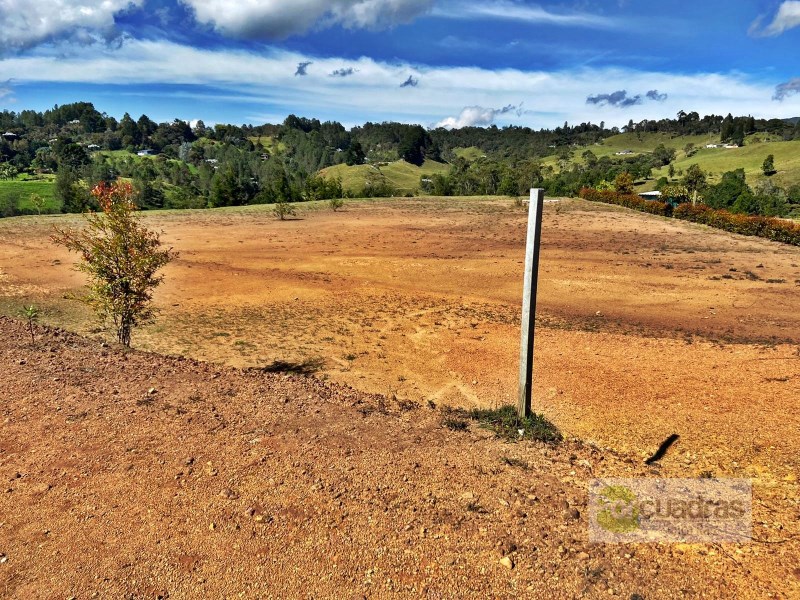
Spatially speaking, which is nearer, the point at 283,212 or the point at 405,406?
the point at 405,406

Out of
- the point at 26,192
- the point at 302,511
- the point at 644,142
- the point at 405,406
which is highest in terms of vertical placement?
the point at 644,142

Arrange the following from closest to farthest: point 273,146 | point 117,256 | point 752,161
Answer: point 117,256 → point 752,161 → point 273,146

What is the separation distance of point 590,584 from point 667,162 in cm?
14214

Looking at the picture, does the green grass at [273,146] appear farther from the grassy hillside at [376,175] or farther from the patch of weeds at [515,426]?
the patch of weeds at [515,426]

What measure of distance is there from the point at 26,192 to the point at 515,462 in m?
108

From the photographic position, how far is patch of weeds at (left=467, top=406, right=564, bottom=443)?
24.2 feet

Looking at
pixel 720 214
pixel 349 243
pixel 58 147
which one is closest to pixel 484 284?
pixel 349 243

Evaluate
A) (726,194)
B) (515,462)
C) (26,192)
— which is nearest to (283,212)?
(515,462)

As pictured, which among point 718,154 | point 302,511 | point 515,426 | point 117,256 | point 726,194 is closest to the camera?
point 302,511

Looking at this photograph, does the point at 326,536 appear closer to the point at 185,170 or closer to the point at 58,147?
the point at 185,170

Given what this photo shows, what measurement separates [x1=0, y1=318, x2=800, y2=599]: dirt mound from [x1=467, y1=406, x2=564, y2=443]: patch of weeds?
1.08 feet

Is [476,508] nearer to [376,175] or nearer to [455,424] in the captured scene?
[455,424]

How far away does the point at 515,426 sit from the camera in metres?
7.63

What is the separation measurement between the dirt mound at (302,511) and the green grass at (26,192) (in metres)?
77.1
